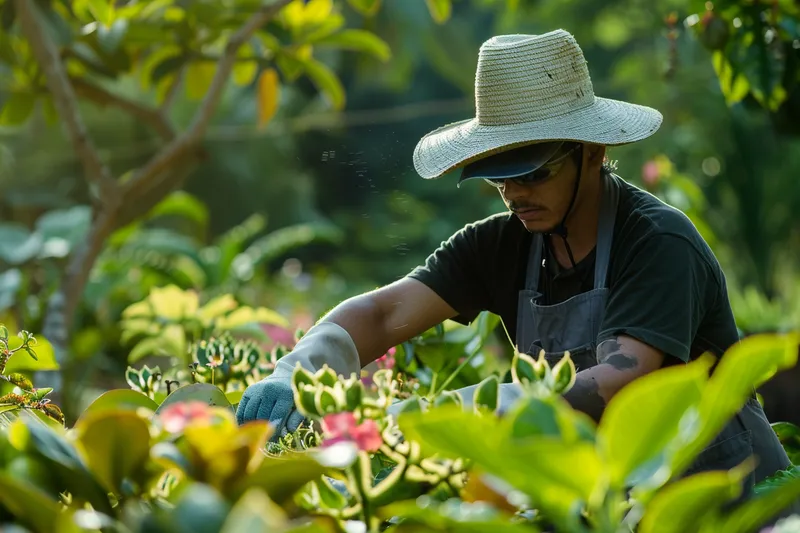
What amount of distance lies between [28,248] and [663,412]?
26.4 feet

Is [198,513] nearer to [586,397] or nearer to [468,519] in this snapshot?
[468,519]

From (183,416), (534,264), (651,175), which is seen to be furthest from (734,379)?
(651,175)

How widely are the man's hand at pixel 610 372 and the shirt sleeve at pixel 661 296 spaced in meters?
0.02

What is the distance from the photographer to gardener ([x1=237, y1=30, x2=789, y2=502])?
1992 mm

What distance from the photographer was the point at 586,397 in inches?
71.6

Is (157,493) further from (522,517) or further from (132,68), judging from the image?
(132,68)

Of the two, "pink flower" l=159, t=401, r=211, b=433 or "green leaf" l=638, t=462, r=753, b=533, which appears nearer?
"green leaf" l=638, t=462, r=753, b=533

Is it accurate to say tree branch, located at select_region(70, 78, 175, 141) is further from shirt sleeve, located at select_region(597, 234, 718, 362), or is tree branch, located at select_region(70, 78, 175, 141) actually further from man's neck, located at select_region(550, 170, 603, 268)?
shirt sleeve, located at select_region(597, 234, 718, 362)

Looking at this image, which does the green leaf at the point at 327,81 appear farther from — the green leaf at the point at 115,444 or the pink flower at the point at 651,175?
the green leaf at the point at 115,444

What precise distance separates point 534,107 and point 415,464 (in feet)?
3.53

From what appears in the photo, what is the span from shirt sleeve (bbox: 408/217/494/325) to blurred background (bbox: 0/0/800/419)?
26 centimetres

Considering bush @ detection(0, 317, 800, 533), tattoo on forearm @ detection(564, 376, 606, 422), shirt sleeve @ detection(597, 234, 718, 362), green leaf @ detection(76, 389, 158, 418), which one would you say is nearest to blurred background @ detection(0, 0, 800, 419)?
shirt sleeve @ detection(597, 234, 718, 362)

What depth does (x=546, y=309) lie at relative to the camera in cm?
237

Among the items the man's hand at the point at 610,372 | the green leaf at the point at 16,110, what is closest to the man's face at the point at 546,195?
the man's hand at the point at 610,372
